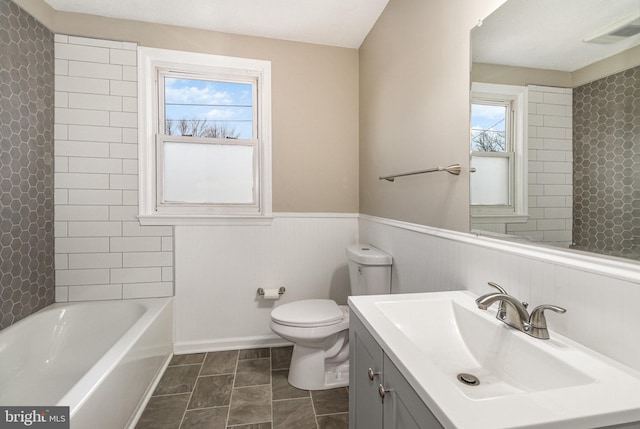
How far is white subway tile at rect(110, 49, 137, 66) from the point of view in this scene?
81.8 inches

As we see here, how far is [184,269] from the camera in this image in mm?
2223

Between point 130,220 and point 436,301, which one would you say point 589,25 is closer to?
point 436,301

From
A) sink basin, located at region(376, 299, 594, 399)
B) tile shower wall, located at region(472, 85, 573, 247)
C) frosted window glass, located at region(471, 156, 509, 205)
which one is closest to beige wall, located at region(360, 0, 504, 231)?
frosted window glass, located at region(471, 156, 509, 205)

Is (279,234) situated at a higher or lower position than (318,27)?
lower

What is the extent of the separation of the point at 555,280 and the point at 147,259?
2379 mm

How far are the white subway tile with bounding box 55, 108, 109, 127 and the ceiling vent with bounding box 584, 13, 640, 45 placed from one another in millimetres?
2611

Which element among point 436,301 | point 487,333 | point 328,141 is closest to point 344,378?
point 436,301

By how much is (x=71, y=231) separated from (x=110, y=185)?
415mm

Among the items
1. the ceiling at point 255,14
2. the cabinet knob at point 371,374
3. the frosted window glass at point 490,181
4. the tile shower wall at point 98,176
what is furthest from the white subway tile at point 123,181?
the frosted window glass at point 490,181

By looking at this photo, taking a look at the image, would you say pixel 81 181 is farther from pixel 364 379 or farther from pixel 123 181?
pixel 364 379

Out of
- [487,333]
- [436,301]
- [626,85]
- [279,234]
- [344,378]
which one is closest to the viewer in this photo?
[626,85]

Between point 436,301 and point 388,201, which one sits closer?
point 436,301

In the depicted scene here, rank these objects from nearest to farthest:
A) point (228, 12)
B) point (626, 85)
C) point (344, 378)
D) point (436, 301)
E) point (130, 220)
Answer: point (626, 85), point (436, 301), point (344, 378), point (228, 12), point (130, 220)

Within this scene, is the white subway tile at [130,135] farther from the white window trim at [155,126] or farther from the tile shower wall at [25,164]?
the tile shower wall at [25,164]
